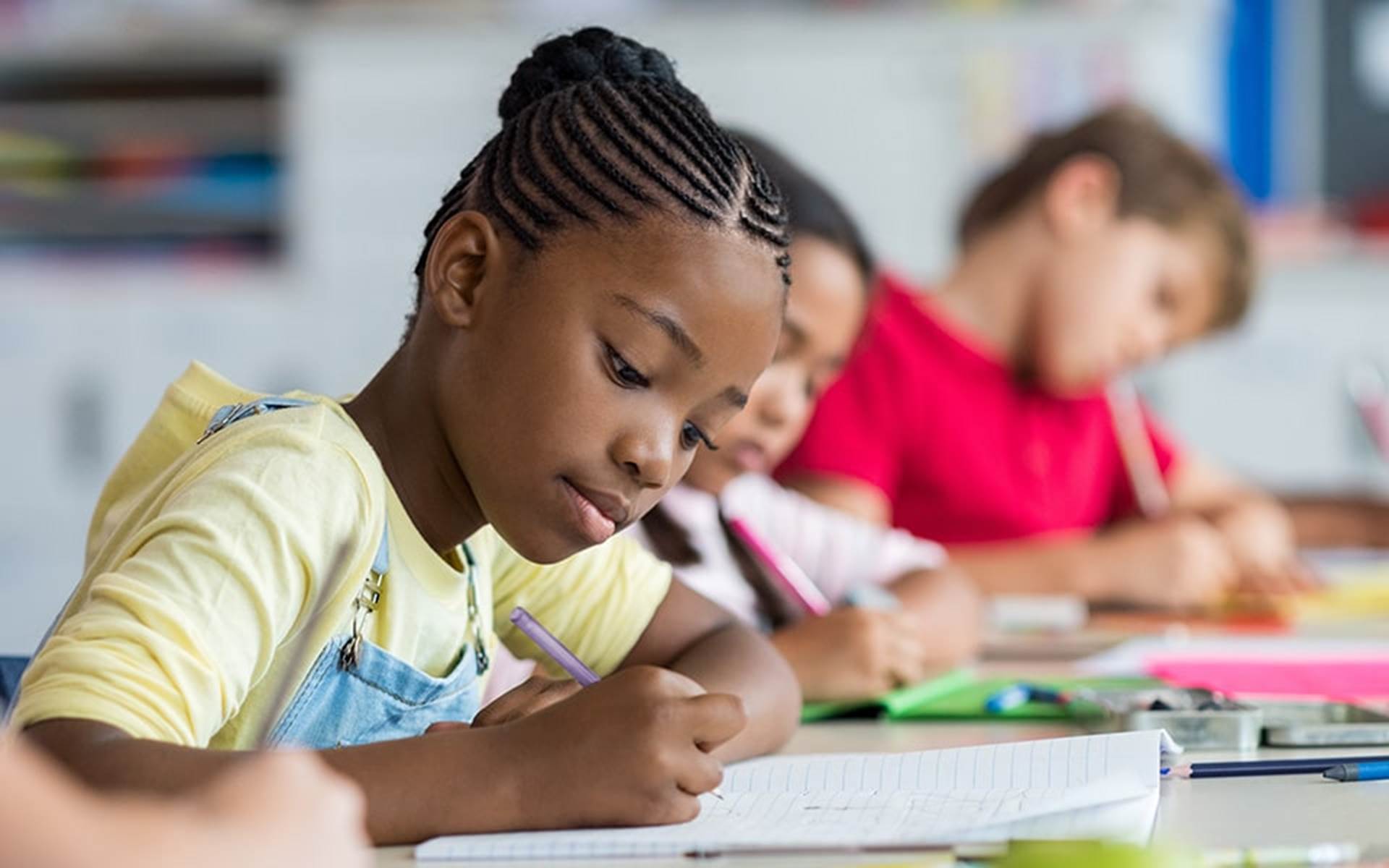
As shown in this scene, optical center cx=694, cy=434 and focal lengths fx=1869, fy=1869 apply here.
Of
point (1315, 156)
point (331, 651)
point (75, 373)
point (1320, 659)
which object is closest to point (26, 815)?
point (331, 651)

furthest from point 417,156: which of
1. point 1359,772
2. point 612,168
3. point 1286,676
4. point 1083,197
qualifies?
point 1359,772

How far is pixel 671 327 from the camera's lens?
0.74 meters

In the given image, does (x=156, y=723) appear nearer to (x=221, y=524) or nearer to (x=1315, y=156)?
(x=221, y=524)

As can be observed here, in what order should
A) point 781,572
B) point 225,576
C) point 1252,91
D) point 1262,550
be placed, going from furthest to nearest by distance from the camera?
point 1252,91 → point 1262,550 → point 781,572 → point 225,576

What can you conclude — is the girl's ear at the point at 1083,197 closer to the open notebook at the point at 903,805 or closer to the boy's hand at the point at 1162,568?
the boy's hand at the point at 1162,568

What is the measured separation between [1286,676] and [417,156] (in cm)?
260

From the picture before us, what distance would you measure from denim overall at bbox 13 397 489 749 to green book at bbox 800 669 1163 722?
0.29m

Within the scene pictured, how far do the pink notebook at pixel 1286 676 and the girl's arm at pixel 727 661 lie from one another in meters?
0.28

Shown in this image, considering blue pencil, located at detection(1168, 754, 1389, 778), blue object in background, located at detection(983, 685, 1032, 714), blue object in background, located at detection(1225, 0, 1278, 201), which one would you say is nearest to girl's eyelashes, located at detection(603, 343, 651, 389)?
blue pencil, located at detection(1168, 754, 1389, 778)

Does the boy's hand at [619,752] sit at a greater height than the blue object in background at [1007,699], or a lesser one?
lesser

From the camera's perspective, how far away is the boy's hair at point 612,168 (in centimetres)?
75

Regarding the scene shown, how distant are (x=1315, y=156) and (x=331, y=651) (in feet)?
11.0

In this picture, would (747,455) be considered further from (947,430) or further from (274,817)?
(274,817)

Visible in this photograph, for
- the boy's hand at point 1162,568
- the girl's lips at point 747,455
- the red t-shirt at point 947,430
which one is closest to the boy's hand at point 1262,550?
the boy's hand at point 1162,568
